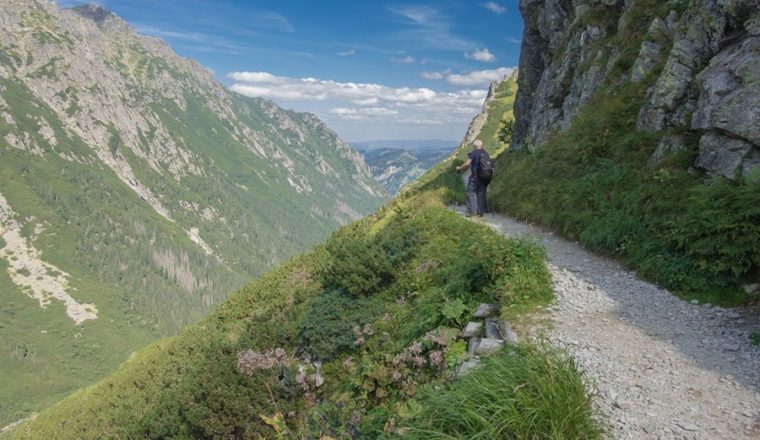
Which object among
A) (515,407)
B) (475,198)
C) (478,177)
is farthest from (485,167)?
(515,407)

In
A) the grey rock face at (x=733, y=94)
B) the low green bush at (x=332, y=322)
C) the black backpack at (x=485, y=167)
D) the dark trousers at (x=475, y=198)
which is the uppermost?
the grey rock face at (x=733, y=94)

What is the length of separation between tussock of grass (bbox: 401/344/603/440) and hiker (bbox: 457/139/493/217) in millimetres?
12637

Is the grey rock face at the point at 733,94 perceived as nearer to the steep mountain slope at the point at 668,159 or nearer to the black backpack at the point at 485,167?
the steep mountain slope at the point at 668,159

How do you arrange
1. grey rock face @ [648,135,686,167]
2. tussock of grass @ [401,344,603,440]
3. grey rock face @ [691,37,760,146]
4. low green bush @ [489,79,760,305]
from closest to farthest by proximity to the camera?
tussock of grass @ [401,344,603,440]
low green bush @ [489,79,760,305]
grey rock face @ [691,37,760,146]
grey rock face @ [648,135,686,167]

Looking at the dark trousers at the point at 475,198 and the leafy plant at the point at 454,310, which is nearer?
the leafy plant at the point at 454,310

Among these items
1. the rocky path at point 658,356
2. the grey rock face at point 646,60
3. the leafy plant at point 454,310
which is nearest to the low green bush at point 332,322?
the leafy plant at point 454,310

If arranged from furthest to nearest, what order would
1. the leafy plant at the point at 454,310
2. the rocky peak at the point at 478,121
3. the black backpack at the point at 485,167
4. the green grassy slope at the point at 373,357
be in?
the rocky peak at the point at 478,121, the black backpack at the point at 485,167, the leafy plant at the point at 454,310, the green grassy slope at the point at 373,357

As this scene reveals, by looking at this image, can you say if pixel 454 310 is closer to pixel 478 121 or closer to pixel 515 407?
pixel 515 407

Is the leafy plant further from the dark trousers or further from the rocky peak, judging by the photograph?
the rocky peak

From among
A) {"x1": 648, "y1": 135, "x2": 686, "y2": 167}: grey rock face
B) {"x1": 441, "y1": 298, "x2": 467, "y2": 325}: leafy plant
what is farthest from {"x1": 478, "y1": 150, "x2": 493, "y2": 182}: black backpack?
{"x1": 441, "y1": 298, "x2": 467, "y2": 325}: leafy plant

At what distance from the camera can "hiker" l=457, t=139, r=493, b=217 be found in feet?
56.5

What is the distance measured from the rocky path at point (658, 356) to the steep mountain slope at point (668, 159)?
94 cm

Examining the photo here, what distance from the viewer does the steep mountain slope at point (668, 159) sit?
29.3ft

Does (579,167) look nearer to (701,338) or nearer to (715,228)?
(715,228)
